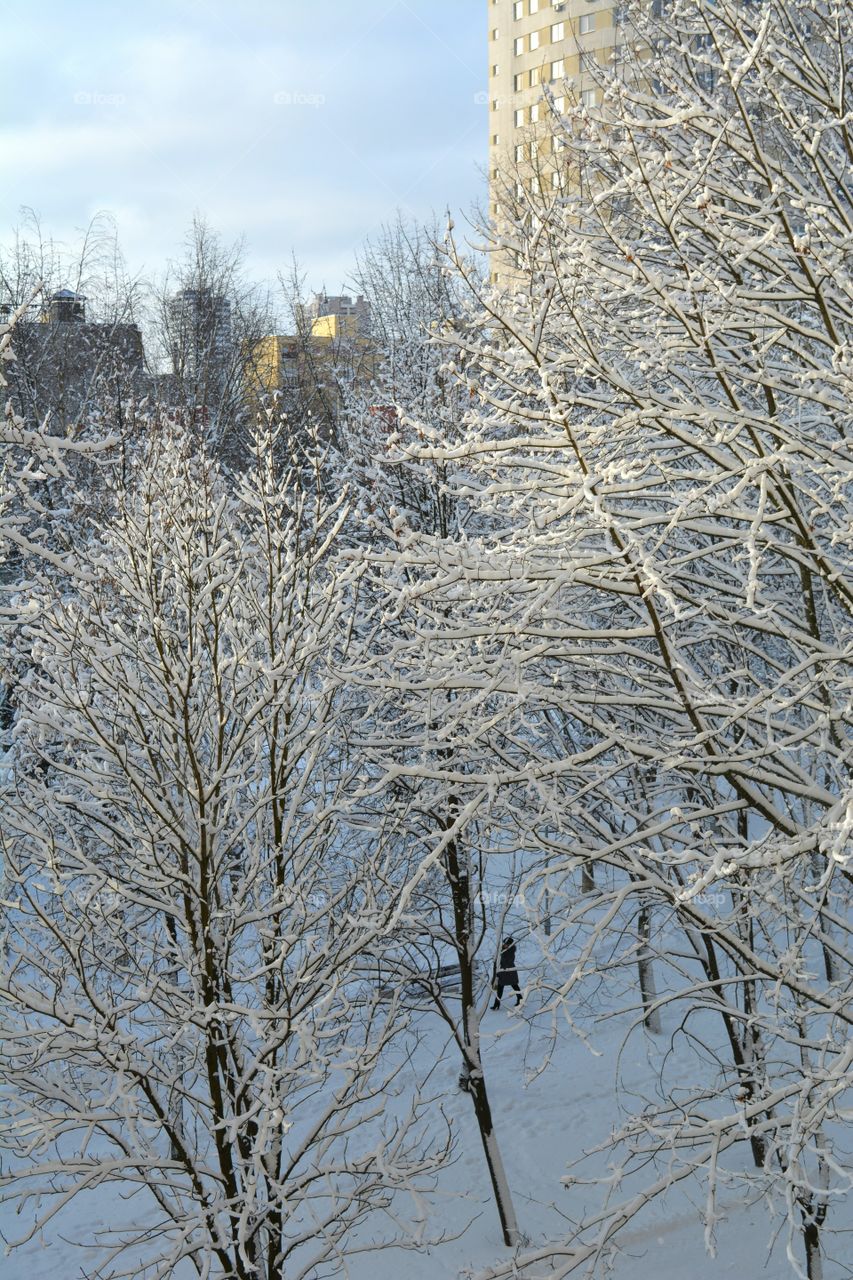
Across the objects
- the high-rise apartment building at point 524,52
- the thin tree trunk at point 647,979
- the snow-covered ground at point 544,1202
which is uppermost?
the high-rise apartment building at point 524,52

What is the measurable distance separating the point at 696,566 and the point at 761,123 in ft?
13.1

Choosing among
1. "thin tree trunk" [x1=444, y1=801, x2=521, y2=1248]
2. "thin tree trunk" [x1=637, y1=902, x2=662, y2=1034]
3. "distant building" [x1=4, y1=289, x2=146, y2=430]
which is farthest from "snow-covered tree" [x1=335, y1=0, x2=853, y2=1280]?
"distant building" [x1=4, y1=289, x2=146, y2=430]

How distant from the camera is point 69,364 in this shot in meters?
22.9

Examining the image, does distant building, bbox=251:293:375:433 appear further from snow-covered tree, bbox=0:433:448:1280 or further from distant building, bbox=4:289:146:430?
snow-covered tree, bbox=0:433:448:1280

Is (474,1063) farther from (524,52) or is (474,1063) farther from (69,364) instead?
(524,52)

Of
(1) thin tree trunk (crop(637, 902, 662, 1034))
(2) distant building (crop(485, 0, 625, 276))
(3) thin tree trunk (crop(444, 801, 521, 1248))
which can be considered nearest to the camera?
(3) thin tree trunk (crop(444, 801, 521, 1248))

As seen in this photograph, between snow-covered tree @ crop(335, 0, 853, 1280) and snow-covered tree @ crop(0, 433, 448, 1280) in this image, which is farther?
snow-covered tree @ crop(0, 433, 448, 1280)

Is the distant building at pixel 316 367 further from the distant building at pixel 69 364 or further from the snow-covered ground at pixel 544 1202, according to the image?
the snow-covered ground at pixel 544 1202

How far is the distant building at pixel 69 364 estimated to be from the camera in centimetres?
1828

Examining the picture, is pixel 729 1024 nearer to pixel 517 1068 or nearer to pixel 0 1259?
pixel 517 1068

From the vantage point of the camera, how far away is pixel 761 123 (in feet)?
32.3

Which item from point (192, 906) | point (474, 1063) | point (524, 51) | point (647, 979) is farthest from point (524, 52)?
point (192, 906)

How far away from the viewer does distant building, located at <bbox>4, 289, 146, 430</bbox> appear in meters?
18.3

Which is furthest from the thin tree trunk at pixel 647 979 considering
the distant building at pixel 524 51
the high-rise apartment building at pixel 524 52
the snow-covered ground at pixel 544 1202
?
the high-rise apartment building at pixel 524 52
